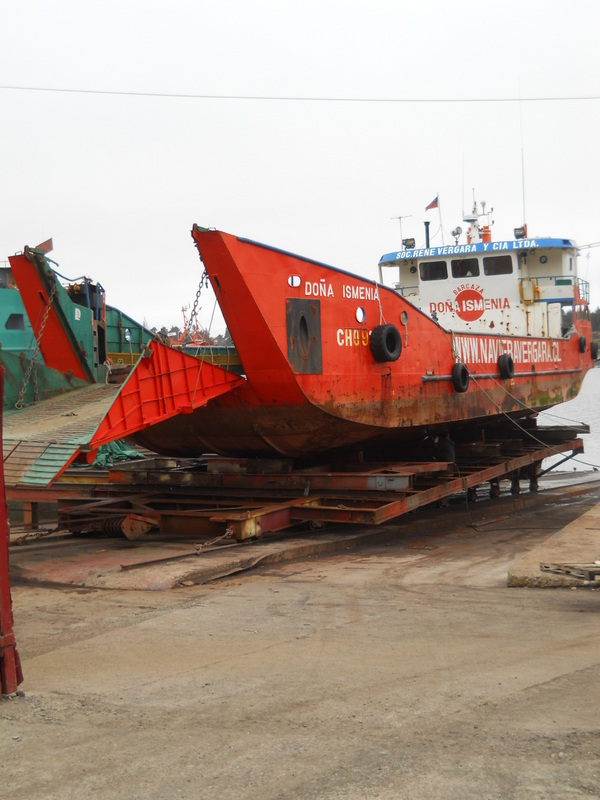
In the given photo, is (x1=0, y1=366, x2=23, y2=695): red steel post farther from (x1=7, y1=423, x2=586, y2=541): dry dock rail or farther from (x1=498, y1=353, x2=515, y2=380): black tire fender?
(x1=498, y1=353, x2=515, y2=380): black tire fender

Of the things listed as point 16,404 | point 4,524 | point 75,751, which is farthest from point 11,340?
point 75,751

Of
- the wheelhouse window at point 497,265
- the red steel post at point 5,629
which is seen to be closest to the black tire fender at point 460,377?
the wheelhouse window at point 497,265

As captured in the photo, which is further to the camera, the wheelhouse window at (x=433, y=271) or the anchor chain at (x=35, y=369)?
the wheelhouse window at (x=433, y=271)

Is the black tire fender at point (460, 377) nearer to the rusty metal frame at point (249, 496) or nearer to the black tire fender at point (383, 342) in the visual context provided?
the rusty metal frame at point (249, 496)

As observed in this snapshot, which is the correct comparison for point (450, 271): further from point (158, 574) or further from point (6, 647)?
point (6, 647)

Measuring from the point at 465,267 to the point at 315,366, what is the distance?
25.7ft

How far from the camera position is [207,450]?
10.9 m

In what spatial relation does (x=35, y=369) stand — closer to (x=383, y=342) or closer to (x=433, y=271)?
(x=383, y=342)

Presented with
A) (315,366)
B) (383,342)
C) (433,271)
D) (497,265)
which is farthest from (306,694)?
(497,265)

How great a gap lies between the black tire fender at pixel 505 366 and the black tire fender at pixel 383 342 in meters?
3.44

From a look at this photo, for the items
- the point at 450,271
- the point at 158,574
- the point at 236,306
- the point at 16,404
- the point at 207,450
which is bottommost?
the point at 158,574

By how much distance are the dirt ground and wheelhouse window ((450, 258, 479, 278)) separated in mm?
10268

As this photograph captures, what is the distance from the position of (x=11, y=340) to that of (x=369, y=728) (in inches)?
464

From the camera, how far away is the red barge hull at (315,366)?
9031 millimetres
